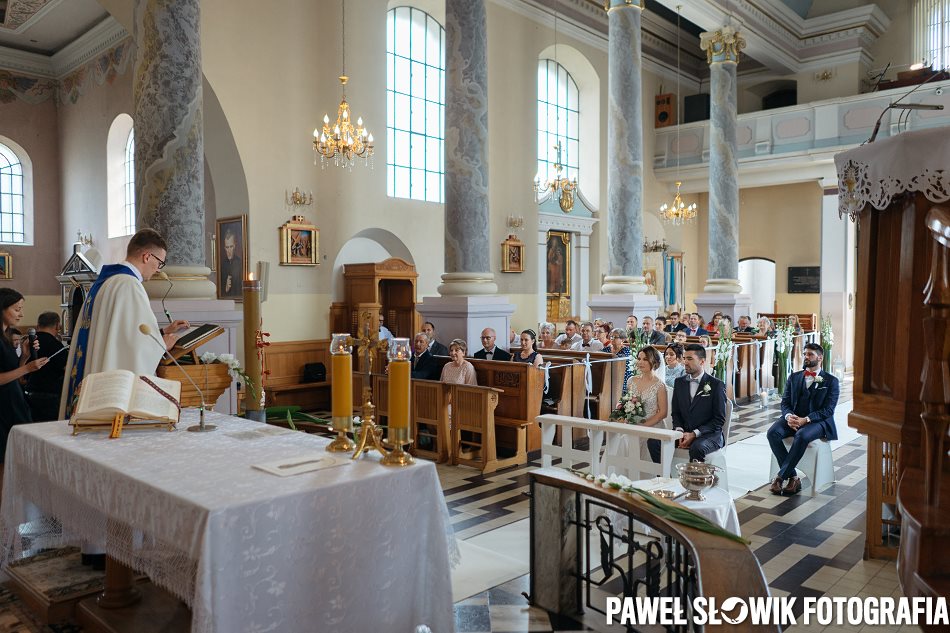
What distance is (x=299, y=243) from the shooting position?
1088cm

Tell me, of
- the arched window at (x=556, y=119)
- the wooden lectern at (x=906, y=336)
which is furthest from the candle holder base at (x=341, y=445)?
the arched window at (x=556, y=119)

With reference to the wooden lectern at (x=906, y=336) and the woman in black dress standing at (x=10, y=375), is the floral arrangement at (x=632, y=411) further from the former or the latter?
the woman in black dress standing at (x=10, y=375)

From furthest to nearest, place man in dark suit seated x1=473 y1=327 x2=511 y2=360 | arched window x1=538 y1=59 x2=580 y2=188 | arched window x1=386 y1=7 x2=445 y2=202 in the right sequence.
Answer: arched window x1=538 y1=59 x2=580 y2=188, arched window x1=386 y1=7 x2=445 y2=202, man in dark suit seated x1=473 y1=327 x2=511 y2=360

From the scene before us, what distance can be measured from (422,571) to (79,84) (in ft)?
47.6

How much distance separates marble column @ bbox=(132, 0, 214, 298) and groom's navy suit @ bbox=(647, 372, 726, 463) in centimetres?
418

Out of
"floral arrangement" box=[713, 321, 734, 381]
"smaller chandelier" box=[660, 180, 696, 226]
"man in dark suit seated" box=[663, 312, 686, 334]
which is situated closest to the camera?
"floral arrangement" box=[713, 321, 734, 381]

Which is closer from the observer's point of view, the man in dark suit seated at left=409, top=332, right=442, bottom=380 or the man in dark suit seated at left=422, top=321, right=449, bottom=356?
the man in dark suit seated at left=409, top=332, right=442, bottom=380

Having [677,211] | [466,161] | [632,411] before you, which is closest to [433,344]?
[466,161]

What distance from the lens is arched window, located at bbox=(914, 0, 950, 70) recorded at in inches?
644

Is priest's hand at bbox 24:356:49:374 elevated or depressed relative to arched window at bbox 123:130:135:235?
depressed

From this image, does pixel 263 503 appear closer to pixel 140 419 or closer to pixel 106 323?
pixel 140 419

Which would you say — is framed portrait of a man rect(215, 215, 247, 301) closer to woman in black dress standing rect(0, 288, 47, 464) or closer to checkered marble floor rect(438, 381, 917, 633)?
checkered marble floor rect(438, 381, 917, 633)

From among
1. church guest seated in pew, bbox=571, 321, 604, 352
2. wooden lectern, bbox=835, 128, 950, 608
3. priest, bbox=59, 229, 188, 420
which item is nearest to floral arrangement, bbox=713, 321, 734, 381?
church guest seated in pew, bbox=571, 321, 604, 352

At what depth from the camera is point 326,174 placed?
1126 cm
